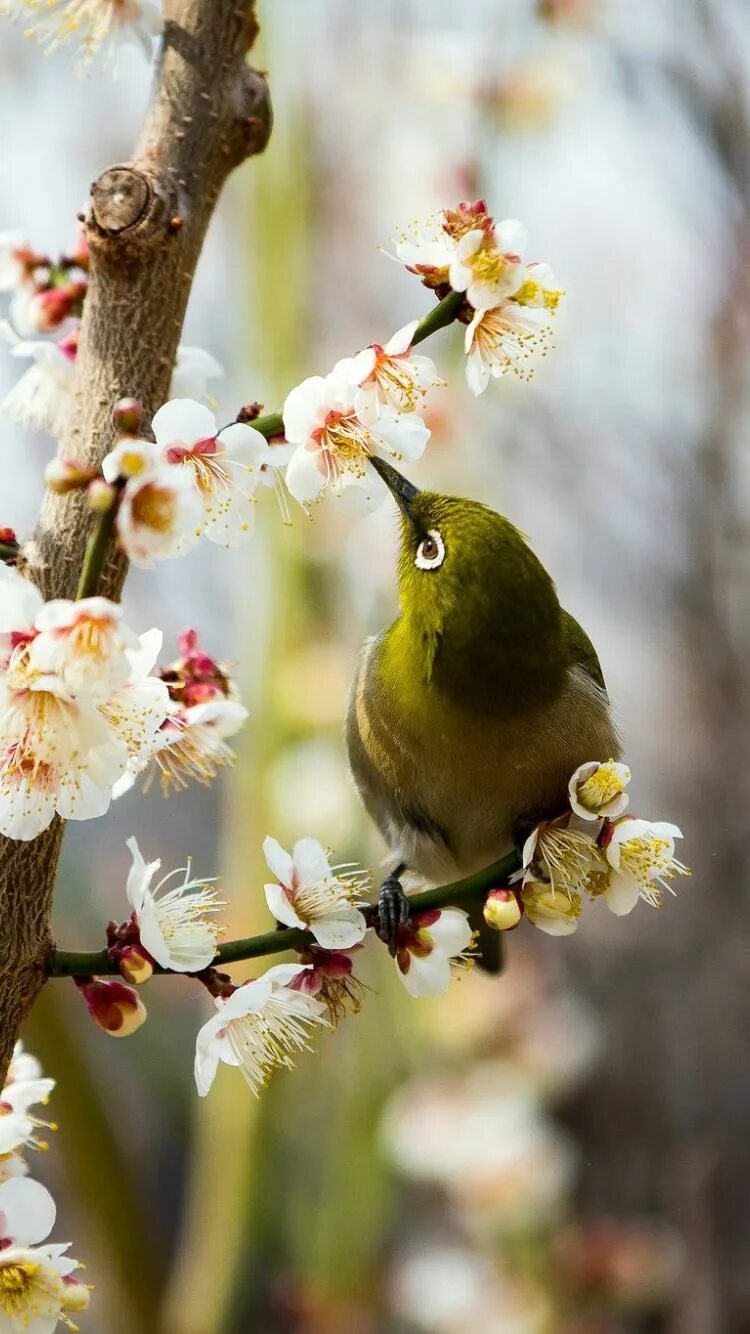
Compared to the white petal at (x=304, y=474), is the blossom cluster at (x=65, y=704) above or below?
below

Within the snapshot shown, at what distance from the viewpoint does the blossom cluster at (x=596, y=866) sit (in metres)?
1.05

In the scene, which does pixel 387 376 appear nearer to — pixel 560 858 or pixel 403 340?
pixel 403 340

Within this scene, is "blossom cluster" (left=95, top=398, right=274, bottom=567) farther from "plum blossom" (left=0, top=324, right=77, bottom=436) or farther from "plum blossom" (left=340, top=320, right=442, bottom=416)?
"plum blossom" (left=0, top=324, right=77, bottom=436)

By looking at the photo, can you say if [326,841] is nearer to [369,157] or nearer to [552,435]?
[552,435]

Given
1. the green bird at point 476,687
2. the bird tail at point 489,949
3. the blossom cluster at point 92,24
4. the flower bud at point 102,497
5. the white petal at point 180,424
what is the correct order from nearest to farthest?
the flower bud at point 102,497, the white petal at point 180,424, the blossom cluster at point 92,24, the green bird at point 476,687, the bird tail at point 489,949

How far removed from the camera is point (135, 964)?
0.95 m

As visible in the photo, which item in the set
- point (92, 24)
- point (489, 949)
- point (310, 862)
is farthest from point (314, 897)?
point (489, 949)

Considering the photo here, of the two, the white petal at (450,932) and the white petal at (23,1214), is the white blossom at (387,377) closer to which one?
the white petal at (450,932)

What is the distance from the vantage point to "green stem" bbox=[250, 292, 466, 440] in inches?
38.3

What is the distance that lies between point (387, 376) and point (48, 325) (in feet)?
1.33

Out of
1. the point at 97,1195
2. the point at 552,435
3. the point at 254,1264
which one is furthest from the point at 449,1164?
the point at 552,435

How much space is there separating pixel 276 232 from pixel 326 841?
1.75m

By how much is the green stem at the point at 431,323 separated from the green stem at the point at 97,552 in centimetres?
24

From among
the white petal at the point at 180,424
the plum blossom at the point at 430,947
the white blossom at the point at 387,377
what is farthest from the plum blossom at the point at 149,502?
the plum blossom at the point at 430,947
